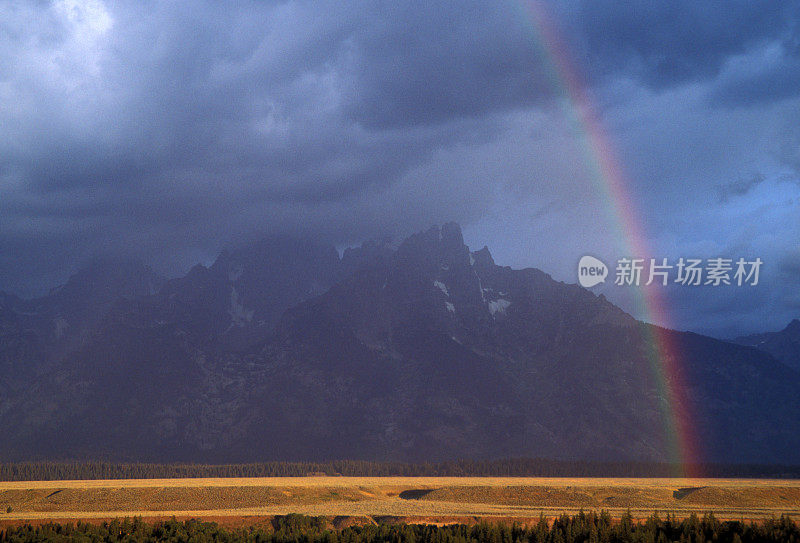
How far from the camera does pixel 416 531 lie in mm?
93438

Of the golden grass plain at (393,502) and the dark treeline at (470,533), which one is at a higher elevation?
the dark treeline at (470,533)

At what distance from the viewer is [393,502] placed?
148875mm

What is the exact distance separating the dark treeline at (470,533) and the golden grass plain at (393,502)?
2155 centimetres

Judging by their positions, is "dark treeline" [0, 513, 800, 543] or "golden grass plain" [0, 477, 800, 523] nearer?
"dark treeline" [0, 513, 800, 543]

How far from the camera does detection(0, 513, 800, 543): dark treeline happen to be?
83.2 metres

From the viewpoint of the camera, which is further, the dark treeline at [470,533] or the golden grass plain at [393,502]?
the golden grass plain at [393,502]

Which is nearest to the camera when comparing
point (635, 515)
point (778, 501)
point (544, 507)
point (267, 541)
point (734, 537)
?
point (734, 537)

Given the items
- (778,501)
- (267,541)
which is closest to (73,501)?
(267,541)

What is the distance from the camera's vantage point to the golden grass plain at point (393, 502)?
12400 centimetres

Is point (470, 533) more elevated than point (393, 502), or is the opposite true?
point (470, 533)

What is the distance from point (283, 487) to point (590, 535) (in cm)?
10261

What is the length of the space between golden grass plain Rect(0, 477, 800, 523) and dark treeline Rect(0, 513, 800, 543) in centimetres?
2155

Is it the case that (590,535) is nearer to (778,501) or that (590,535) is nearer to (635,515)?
(635,515)

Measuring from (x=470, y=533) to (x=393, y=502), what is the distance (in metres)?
59.8
